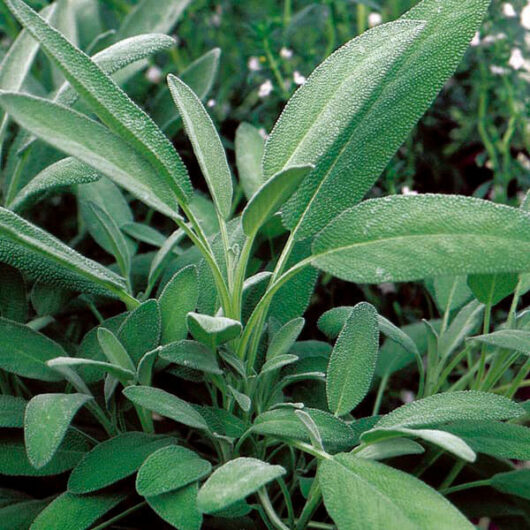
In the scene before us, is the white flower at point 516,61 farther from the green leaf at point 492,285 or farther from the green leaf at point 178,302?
the green leaf at point 178,302

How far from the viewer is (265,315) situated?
0.52 m

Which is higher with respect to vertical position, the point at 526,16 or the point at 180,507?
the point at 526,16

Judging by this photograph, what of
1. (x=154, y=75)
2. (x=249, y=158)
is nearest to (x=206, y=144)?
(x=249, y=158)

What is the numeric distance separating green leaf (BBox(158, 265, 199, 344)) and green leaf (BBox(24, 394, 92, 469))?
0.27 feet

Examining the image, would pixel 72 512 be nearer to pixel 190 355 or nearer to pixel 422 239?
pixel 190 355

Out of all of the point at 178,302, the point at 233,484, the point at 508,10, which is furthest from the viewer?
the point at 508,10

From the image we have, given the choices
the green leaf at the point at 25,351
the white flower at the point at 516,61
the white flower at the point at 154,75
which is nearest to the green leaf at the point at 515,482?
the green leaf at the point at 25,351

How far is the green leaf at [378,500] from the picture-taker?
0.38 metres

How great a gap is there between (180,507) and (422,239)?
219 millimetres

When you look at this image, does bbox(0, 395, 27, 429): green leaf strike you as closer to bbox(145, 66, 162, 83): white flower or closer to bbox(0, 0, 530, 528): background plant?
bbox(0, 0, 530, 528): background plant

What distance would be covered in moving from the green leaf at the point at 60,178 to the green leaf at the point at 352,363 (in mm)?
218

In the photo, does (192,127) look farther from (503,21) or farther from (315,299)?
(503,21)

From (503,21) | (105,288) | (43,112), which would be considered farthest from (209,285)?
(503,21)

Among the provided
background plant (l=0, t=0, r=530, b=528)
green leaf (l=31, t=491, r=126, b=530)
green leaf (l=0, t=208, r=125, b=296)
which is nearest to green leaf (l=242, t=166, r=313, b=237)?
background plant (l=0, t=0, r=530, b=528)
